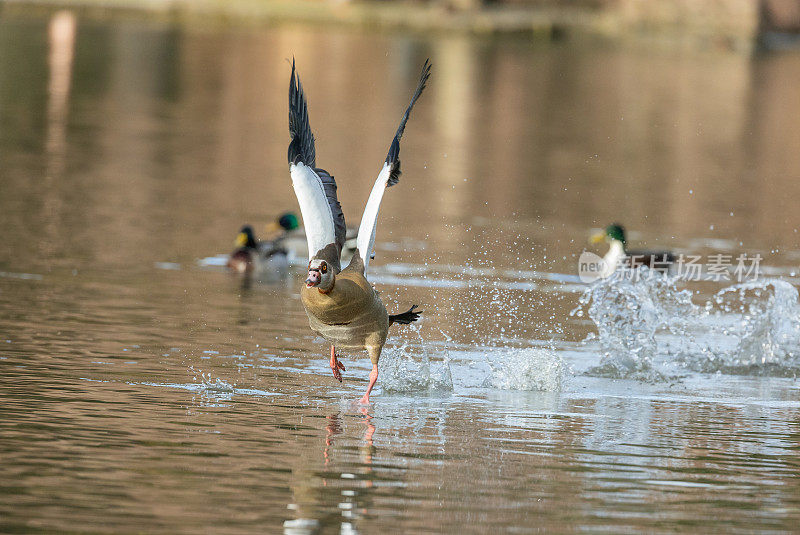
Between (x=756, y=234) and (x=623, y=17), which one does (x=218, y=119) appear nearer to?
(x=756, y=234)

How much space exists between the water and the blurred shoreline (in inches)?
1465

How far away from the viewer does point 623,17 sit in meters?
68.9

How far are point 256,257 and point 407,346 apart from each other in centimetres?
394

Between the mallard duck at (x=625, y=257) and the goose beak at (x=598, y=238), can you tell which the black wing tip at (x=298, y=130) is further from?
the goose beak at (x=598, y=238)

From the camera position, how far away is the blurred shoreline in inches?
2586

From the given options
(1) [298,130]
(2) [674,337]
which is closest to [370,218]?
(1) [298,130]

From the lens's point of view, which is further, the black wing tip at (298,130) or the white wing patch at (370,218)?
the black wing tip at (298,130)

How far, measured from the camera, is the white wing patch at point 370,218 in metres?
9.04

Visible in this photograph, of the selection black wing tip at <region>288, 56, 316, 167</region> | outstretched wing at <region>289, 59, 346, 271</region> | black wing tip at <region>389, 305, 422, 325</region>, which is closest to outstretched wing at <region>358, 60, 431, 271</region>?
outstretched wing at <region>289, 59, 346, 271</region>

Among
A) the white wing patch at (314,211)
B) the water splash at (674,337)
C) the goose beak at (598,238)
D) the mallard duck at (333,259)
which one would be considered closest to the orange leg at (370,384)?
the mallard duck at (333,259)

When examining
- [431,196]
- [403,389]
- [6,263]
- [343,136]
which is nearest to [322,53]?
[343,136]

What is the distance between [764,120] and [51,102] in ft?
50.8

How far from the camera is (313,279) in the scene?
340 inches

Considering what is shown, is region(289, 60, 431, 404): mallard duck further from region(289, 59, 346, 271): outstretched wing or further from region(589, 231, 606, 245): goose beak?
region(589, 231, 606, 245): goose beak
